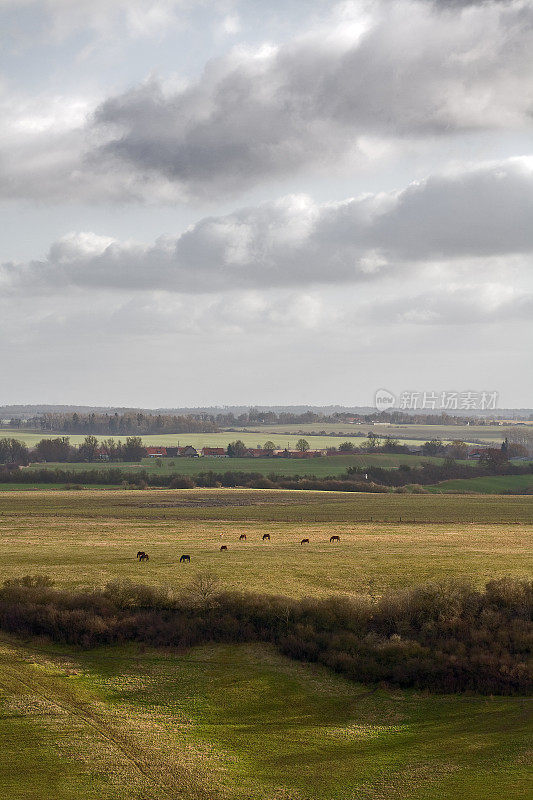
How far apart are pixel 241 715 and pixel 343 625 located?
10598mm

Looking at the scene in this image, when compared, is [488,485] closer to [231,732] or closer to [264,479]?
[264,479]

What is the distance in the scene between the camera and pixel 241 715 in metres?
35.4

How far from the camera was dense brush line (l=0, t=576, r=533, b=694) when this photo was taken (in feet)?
130

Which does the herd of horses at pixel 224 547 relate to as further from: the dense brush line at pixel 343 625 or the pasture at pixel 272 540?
the dense brush line at pixel 343 625

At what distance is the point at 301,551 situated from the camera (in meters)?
65.4

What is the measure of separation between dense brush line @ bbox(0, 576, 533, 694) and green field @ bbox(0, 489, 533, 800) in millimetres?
1146

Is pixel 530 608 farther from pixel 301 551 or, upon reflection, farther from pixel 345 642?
pixel 301 551

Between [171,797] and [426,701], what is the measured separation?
15.3 meters

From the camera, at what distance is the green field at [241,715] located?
28.6 metres

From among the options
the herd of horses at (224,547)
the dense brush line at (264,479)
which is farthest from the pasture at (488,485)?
the herd of horses at (224,547)

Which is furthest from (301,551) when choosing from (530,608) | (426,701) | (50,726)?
(50,726)

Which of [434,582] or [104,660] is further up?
[434,582]

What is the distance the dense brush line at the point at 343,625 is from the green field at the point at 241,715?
115 cm

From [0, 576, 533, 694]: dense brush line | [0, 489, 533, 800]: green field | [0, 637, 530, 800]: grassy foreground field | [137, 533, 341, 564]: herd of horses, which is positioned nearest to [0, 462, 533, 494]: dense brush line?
[137, 533, 341, 564]: herd of horses
